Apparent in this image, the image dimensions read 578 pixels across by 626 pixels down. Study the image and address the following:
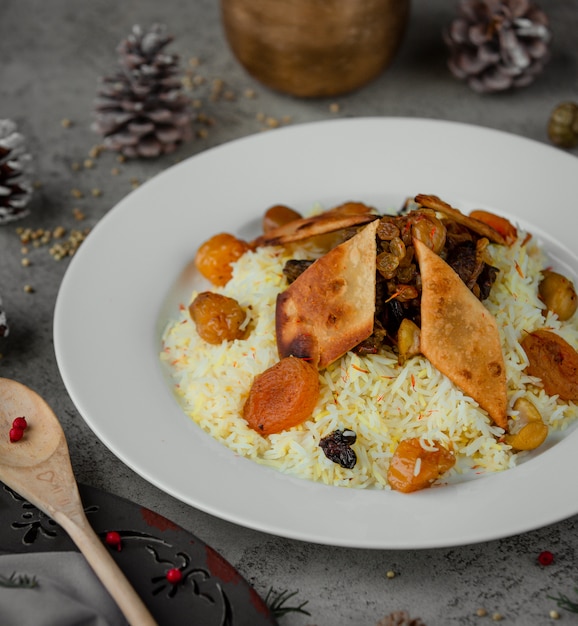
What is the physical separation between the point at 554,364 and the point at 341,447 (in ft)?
2.87

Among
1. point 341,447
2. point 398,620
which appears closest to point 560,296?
point 341,447

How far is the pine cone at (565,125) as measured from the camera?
445 cm

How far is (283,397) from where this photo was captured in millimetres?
3016

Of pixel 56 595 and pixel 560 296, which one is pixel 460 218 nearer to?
pixel 560 296

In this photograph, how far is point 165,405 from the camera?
10.5 ft

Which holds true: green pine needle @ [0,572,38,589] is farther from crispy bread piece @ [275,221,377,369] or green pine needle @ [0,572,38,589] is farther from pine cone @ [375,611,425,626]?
crispy bread piece @ [275,221,377,369]

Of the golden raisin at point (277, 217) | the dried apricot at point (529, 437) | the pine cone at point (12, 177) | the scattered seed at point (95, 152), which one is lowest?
the scattered seed at point (95, 152)

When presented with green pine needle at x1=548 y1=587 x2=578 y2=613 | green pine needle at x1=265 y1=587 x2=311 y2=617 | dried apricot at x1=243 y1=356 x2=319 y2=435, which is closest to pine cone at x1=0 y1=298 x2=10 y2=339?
dried apricot at x1=243 y1=356 x2=319 y2=435

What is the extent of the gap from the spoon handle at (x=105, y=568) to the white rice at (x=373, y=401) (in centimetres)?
58

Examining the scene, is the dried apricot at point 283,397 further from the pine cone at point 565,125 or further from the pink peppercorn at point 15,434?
the pine cone at point 565,125

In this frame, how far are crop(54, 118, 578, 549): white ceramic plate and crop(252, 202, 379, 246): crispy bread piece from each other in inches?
14.7

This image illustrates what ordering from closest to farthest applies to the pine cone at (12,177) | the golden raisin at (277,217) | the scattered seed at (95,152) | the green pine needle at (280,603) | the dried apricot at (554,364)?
the green pine needle at (280,603), the dried apricot at (554,364), the golden raisin at (277,217), the pine cone at (12,177), the scattered seed at (95,152)

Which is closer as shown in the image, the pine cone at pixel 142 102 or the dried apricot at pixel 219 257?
the dried apricot at pixel 219 257

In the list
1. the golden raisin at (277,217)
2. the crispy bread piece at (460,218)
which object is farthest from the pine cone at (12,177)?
the crispy bread piece at (460,218)
